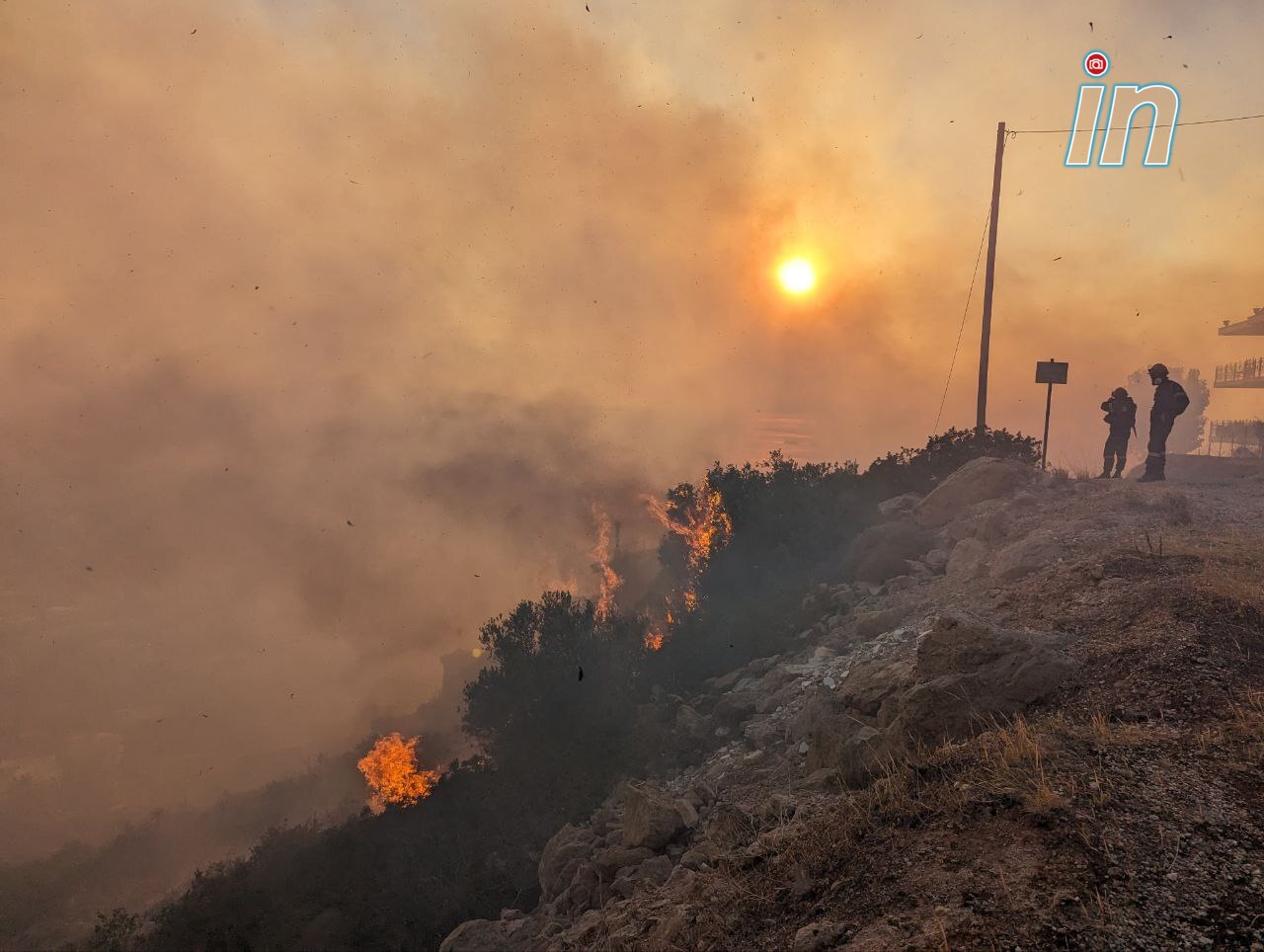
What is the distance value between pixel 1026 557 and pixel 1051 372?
10312mm

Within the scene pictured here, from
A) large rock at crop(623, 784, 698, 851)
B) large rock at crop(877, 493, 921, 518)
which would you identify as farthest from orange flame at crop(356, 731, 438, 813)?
large rock at crop(877, 493, 921, 518)

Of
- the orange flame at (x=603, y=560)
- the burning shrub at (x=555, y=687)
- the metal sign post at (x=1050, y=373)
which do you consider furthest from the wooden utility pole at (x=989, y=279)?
the orange flame at (x=603, y=560)

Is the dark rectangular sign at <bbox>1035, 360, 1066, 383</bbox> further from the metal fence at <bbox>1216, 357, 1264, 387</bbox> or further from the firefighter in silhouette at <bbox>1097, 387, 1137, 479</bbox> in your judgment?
the metal fence at <bbox>1216, 357, 1264, 387</bbox>

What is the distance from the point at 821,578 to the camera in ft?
61.1

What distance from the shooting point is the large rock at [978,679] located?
21.2 ft

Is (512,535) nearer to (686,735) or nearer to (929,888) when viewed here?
(686,735)

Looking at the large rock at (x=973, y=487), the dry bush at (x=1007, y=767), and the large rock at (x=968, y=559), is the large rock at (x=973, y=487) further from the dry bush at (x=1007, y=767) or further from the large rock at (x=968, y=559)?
the dry bush at (x=1007, y=767)

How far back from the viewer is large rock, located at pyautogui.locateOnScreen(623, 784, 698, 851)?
8.25m

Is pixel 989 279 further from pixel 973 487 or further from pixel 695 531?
pixel 695 531

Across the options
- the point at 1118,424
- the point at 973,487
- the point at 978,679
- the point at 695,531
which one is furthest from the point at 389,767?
the point at 1118,424

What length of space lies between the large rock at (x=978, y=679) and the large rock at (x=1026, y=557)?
4.27 metres

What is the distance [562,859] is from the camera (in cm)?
1008

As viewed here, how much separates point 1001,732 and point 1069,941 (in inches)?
89.4

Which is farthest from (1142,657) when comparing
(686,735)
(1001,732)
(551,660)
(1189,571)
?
(551,660)
